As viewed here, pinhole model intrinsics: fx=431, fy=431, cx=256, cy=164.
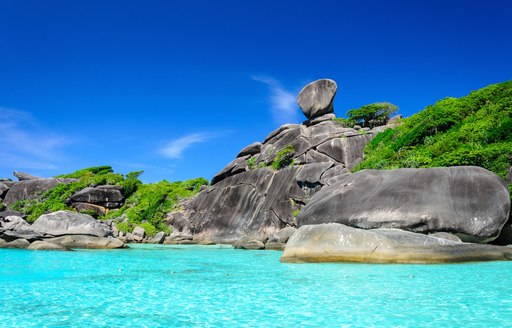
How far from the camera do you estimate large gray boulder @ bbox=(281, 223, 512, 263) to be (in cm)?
1289

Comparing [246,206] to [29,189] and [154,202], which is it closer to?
[154,202]

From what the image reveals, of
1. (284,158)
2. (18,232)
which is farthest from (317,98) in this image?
(18,232)

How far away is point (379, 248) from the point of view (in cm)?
1292

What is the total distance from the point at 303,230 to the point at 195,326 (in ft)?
29.5

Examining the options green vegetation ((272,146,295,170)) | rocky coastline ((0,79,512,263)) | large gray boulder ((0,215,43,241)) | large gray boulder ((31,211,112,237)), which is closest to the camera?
rocky coastline ((0,79,512,263))

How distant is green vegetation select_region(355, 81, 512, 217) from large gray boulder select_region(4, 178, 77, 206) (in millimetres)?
32835

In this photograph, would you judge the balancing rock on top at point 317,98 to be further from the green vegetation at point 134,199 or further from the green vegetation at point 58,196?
the green vegetation at point 58,196

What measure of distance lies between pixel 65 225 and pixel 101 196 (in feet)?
58.5

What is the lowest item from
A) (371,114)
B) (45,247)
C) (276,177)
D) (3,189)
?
(45,247)

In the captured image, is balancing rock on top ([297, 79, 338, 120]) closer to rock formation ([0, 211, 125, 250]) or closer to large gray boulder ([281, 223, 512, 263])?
rock formation ([0, 211, 125, 250])

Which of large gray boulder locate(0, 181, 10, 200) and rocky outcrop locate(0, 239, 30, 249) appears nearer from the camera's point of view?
rocky outcrop locate(0, 239, 30, 249)

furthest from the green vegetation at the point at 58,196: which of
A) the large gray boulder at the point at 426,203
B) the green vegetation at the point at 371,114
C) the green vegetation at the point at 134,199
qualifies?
the large gray boulder at the point at 426,203

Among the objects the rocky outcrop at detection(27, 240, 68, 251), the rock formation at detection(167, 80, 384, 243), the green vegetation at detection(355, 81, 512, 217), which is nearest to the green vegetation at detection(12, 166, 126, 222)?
the rock formation at detection(167, 80, 384, 243)

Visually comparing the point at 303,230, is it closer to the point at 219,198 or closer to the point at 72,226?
the point at 72,226
